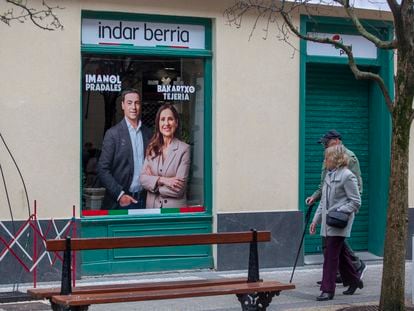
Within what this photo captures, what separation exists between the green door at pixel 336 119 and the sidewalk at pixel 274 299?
1.20 meters

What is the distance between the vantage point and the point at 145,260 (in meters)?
12.5

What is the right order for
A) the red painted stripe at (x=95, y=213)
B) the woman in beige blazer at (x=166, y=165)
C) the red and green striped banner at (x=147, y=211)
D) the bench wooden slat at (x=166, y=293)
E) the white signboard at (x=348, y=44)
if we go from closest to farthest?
the bench wooden slat at (x=166, y=293) → the red painted stripe at (x=95, y=213) → the red and green striped banner at (x=147, y=211) → the woman in beige blazer at (x=166, y=165) → the white signboard at (x=348, y=44)

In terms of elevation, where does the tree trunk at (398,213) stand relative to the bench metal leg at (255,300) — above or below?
above

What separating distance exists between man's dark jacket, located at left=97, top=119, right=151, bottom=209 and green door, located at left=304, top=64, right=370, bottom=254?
A: 9.90 ft

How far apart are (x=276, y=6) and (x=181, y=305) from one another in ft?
16.0

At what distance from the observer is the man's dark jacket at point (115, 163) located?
40.4ft

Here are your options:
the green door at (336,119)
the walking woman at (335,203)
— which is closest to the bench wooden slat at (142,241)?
the walking woman at (335,203)

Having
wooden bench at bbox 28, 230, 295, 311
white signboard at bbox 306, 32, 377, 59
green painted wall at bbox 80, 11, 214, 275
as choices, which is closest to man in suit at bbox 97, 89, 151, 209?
green painted wall at bbox 80, 11, 214, 275

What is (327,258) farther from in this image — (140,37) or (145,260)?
(140,37)

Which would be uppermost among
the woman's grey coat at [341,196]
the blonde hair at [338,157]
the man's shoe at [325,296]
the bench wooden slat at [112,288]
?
the blonde hair at [338,157]

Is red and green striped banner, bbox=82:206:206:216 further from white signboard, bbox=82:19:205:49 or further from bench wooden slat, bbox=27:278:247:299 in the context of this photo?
bench wooden slat, bbox=27:278:247:299

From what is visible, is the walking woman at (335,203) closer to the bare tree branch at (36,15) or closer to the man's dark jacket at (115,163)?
the man's dark jacket at (115,163)

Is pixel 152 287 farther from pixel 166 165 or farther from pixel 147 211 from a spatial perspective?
pixel 166 165

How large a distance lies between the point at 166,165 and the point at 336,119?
3104 mm
